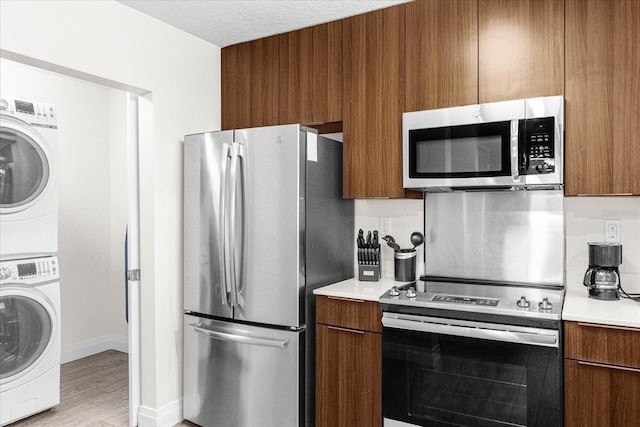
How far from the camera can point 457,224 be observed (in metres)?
2.72

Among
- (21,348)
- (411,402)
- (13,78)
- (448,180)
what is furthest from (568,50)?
(13,78)

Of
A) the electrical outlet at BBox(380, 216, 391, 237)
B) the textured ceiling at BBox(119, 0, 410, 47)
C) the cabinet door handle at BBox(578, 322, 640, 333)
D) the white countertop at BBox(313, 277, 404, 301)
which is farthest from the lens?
the electrical outlet at BBox(380, 216, 391, 237)

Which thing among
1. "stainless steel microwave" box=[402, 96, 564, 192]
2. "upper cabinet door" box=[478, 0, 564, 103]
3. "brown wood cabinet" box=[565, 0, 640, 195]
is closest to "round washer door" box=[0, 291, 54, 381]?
"stainless steel microwave" box=[402, 96, 564, 192]

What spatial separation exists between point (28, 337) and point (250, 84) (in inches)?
86.9

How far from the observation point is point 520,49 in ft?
7.58

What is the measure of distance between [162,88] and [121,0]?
20.9 inches

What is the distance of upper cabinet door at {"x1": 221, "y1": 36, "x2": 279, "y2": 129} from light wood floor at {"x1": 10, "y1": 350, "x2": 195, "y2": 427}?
6.81 ft

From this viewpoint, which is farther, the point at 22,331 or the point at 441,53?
the point at 22,331

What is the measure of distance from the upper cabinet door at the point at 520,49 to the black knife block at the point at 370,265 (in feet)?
3.53

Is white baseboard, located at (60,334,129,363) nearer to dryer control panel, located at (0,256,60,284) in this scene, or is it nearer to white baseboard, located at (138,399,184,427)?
dryer control panel, located at (0,256,60,284)

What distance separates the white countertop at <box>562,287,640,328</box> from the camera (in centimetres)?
182

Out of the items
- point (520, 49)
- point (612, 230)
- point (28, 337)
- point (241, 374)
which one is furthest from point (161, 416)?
point (520, 49)

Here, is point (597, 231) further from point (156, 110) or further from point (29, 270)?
point (29, 270)

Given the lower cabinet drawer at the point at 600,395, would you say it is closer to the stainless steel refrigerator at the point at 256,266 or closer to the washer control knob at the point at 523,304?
the washer control knob at the point at 523,304
